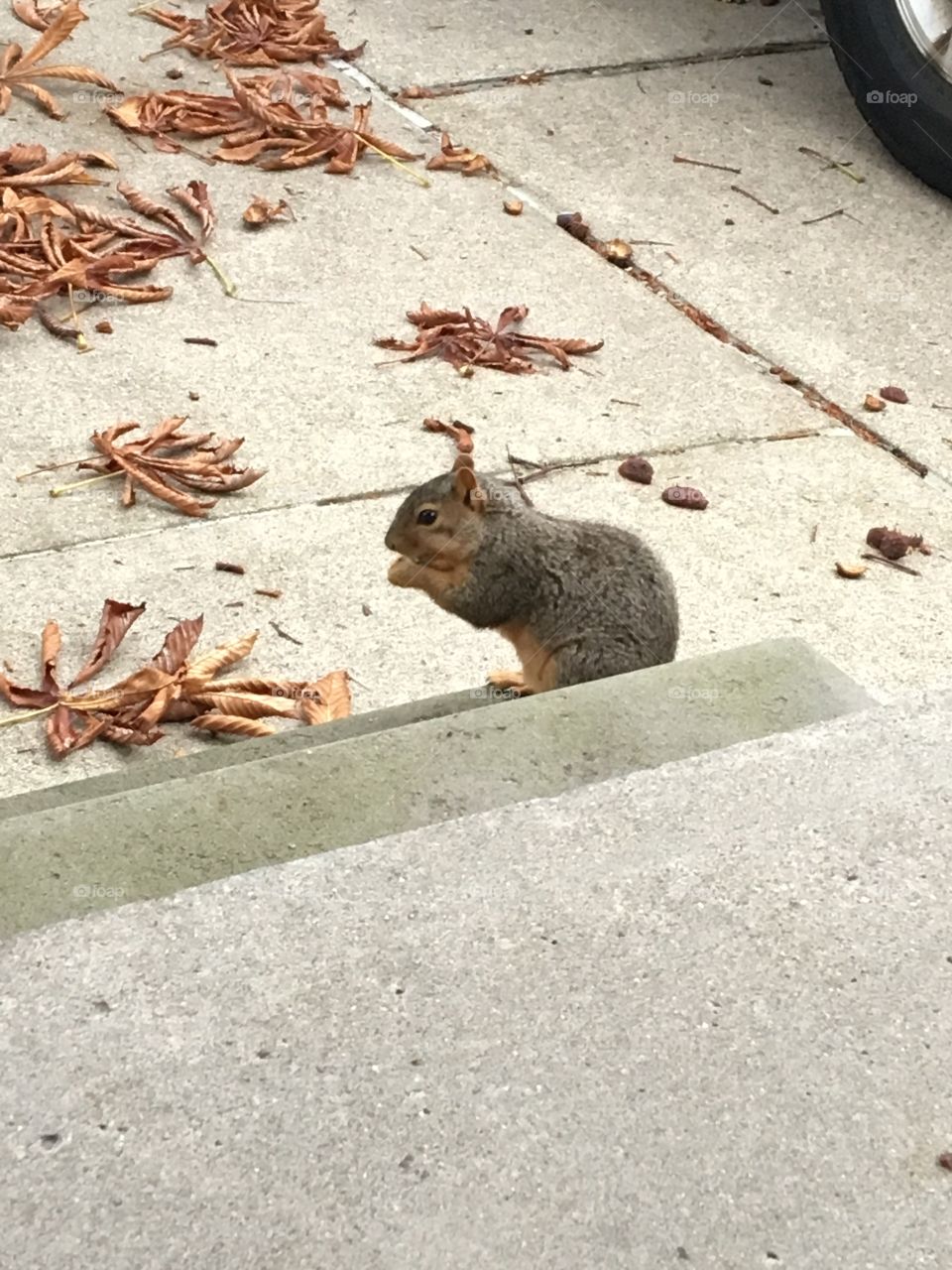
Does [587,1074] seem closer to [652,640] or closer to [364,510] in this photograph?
[652,640]

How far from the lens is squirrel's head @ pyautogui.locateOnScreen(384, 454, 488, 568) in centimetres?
381

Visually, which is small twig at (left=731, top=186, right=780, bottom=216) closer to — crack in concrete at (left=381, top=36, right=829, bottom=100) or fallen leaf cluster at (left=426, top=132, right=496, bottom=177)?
fallen leaf cluster at (left=426, top=132, right=496, bottom=177)

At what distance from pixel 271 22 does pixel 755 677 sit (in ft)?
17.0

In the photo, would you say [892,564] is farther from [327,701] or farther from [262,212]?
[262,212]

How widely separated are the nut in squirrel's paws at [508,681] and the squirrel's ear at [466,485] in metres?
0.43

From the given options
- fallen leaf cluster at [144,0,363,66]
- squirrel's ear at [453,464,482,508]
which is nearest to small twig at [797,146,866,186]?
fallen leaf cluster at [144,0,363,66]

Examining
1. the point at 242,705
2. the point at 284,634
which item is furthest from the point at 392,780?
the point at 284,634

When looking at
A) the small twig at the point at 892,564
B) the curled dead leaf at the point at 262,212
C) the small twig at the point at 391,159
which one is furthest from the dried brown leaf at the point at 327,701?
the small twig at the point at 391,159

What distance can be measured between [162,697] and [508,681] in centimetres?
77

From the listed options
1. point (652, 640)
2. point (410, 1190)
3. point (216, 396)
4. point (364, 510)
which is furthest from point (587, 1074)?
point (216, 396)

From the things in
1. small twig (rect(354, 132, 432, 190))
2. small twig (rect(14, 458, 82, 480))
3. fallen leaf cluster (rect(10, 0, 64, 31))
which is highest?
small twig (rect(354, 132, 432, 190))

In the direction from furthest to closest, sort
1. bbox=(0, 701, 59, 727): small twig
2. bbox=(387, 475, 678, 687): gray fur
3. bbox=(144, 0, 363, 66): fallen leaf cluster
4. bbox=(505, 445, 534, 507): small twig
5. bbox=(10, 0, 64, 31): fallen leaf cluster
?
bbox=(144, 0, 363, 66): fallen leaf cluster < bbox=(10, 0, 64, 31): fallen leaf cluster < bbox=(505, 445, 534, 507): small twig < bbox=(0, 701, 59, 727): small twig < bbox=(387, 475, 678, 687): gray fur

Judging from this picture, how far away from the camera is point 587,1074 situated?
82.7 inches

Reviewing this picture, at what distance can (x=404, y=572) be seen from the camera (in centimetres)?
394
